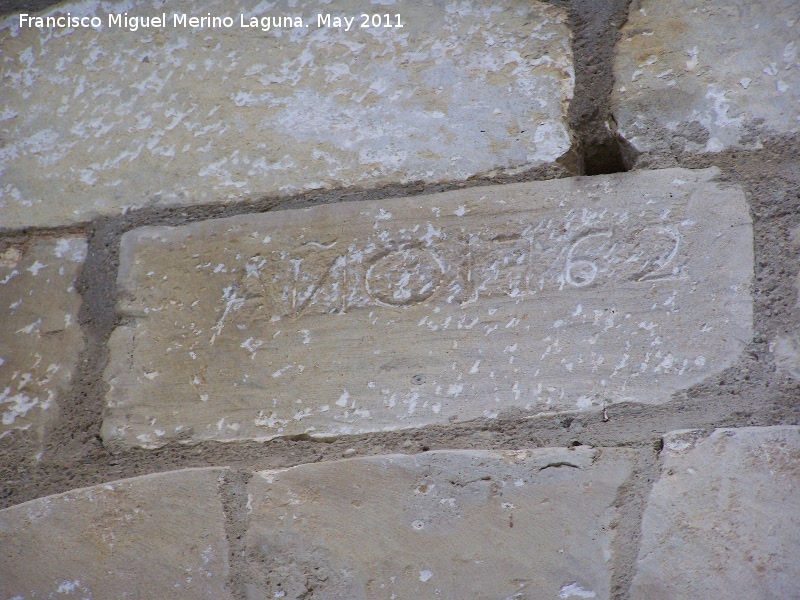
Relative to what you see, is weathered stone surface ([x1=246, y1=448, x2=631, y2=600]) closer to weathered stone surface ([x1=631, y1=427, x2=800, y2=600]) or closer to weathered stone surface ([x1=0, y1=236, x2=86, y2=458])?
weathered stone surface ([x1=631, y1=427, x2=800, y2=600])

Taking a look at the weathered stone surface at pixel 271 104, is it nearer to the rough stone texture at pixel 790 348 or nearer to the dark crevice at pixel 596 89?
the dark crevice at pixel 596 89

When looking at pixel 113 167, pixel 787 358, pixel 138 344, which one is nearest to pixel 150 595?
pixel 138 344

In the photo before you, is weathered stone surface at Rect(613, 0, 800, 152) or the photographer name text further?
the photographer name text

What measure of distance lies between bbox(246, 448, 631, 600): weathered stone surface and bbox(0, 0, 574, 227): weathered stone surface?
0.40m

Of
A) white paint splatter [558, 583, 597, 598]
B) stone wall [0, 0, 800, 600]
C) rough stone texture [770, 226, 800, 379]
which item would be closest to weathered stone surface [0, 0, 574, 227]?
stone wall [0, 0, 800, 600]

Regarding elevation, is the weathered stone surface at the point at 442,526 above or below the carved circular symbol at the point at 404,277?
below

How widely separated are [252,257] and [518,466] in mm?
459

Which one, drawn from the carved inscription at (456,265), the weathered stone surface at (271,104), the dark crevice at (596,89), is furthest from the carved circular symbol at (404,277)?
the dark crevice at (596,89)

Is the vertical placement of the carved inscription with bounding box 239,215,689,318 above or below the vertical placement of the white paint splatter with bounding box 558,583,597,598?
above

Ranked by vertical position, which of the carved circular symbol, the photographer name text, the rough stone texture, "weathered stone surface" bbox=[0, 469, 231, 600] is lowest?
"weathered stone surface" bbox=[0, 469, 231, 600]

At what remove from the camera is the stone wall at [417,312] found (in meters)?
0.86

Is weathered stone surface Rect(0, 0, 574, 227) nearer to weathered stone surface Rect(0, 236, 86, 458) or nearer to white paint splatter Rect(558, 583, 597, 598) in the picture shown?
weathered stone surface Rect(0, 236, 86, 458)

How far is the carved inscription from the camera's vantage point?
89 cm

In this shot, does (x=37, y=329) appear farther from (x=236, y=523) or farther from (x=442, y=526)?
(x=442, y=526)
